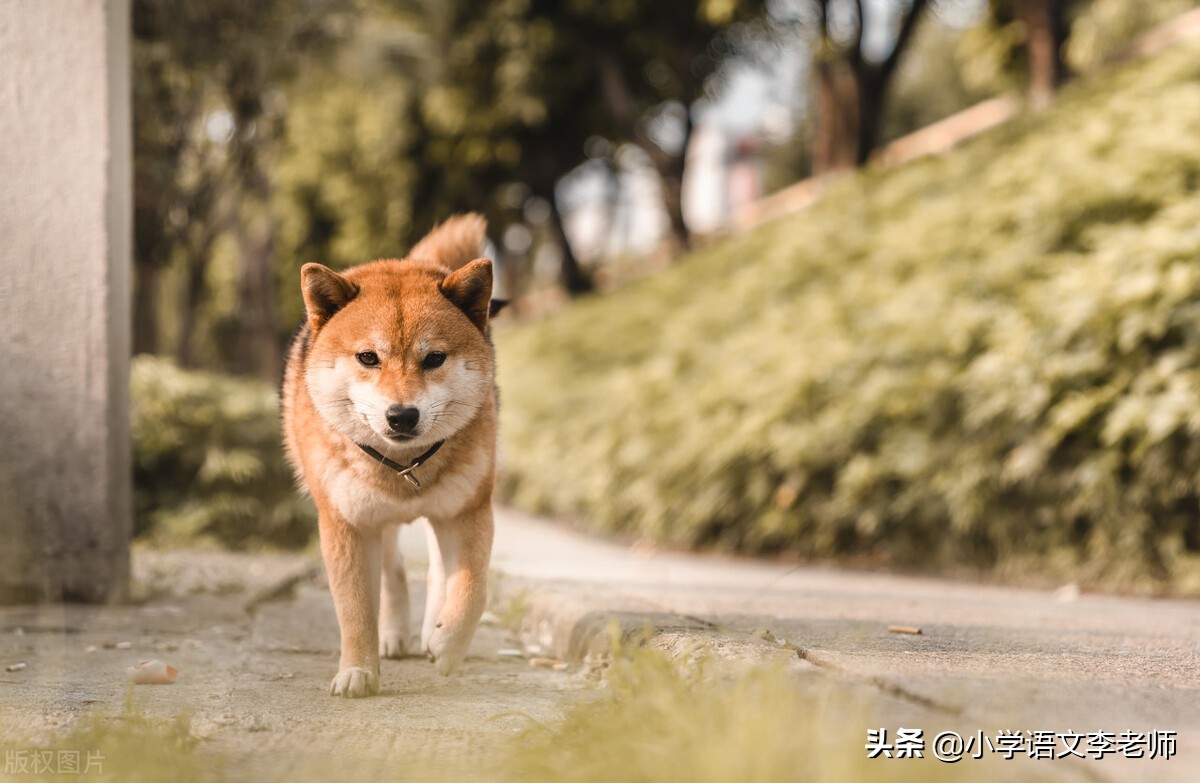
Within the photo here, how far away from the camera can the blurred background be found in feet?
22.6

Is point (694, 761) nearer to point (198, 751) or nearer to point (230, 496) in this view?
point (198, 751)

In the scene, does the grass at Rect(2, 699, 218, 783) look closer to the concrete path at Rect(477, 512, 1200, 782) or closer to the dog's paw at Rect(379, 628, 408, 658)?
the concrete path at Rect(477, 512, 1200, 782)

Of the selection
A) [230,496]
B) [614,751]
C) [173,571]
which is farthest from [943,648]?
[230,496]

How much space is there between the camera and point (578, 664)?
14.5ft

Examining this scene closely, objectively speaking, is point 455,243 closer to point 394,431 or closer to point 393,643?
point 394,431

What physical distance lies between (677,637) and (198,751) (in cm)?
143

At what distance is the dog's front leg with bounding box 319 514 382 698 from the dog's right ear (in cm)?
65

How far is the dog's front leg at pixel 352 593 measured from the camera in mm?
3836

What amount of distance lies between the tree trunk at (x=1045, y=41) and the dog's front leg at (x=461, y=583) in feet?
39.0

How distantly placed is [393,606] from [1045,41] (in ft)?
40.4

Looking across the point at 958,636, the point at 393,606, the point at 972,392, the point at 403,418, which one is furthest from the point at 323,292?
the point at 972,392

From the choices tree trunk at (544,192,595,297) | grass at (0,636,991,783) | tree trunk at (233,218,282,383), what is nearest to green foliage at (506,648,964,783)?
grass at (0,636,991,783)

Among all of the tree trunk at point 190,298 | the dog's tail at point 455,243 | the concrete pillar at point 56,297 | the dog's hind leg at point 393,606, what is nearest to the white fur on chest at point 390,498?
the dog's hind leg at point 393,606

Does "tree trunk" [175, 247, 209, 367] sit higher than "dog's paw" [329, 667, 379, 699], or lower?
higher
